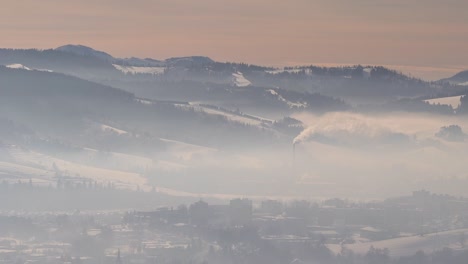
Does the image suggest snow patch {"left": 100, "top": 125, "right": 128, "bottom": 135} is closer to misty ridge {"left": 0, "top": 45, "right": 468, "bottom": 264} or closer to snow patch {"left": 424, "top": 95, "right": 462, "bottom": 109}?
misty ridge {"left": 0, "top": 45, "right": 468, "bottom": 264}

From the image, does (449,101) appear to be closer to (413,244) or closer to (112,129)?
(112,129)

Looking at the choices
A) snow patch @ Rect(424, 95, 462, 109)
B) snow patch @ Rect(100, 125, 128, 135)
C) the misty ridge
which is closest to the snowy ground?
the misty ridge

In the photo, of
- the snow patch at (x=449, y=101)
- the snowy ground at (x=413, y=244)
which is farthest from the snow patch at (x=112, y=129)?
the snowy ground at (x=413, y=244)

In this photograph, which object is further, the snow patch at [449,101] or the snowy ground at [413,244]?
the snow patch at [449,101]

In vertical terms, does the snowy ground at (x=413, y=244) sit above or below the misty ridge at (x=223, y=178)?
below

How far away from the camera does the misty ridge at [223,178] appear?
97.3 m

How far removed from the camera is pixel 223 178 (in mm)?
141750

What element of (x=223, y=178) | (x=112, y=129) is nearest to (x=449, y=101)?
(x=112, y=129)

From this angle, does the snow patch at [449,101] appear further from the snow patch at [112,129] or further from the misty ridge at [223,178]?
the snow patch at [112,129]

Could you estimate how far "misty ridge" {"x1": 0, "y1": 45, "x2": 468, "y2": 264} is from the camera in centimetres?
9731

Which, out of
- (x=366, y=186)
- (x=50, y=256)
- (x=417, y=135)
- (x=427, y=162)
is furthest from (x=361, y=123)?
(x=50, y=256)

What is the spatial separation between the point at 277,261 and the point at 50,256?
36.6 feet

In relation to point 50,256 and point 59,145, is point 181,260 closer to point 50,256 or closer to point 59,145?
point 50,256

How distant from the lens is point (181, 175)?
465ft
